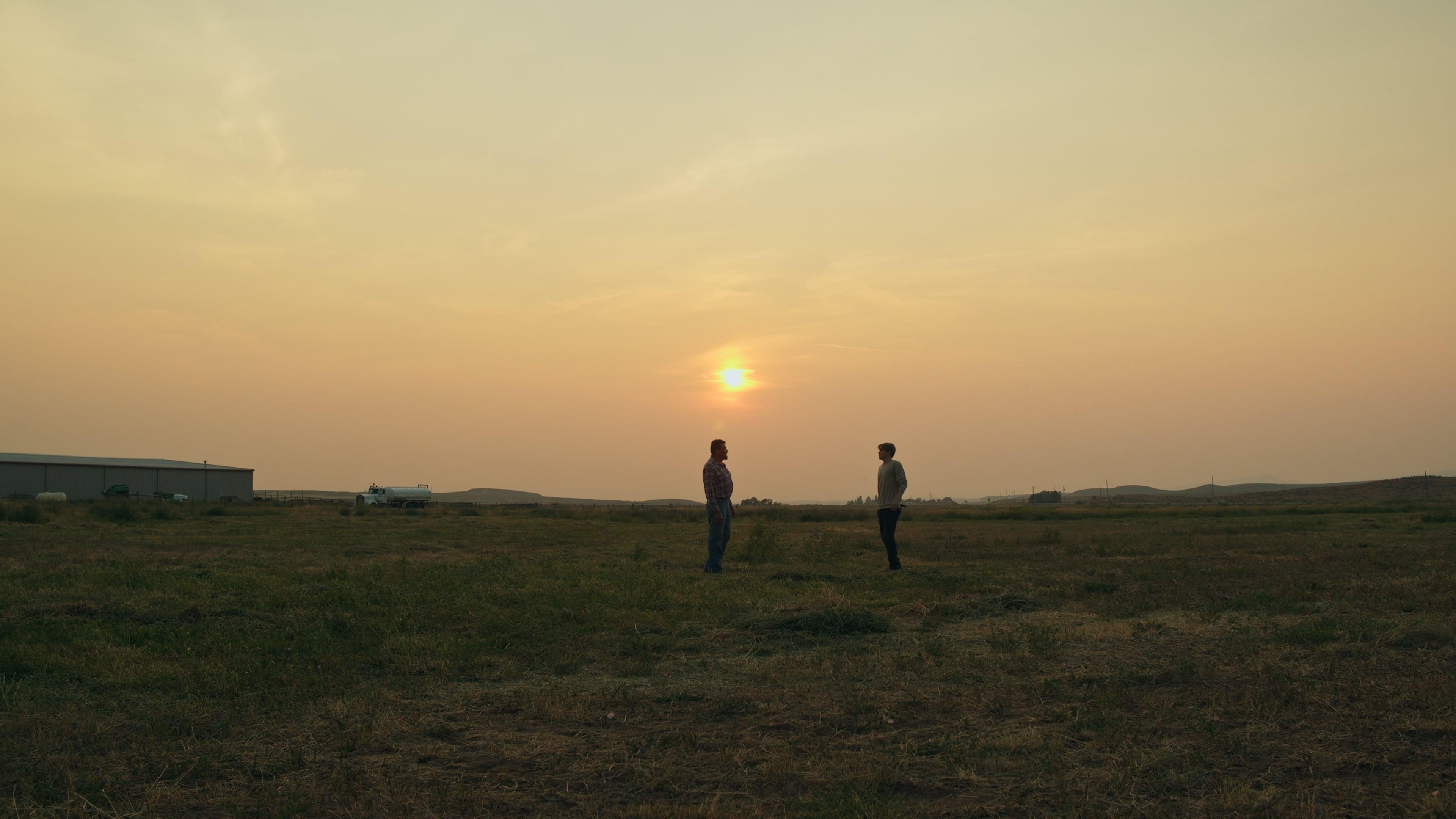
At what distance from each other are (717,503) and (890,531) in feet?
8.96

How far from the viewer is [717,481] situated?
47.9ft

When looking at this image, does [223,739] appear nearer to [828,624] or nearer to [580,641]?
[580,641]

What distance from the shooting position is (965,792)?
4309 mm

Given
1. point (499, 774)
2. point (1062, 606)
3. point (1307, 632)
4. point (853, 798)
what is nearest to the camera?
point (853, 798)

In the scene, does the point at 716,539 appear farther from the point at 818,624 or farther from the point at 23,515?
the point at 23,515

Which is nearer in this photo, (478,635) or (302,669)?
(302,669)

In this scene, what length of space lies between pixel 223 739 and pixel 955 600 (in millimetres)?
7561

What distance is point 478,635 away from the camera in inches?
329

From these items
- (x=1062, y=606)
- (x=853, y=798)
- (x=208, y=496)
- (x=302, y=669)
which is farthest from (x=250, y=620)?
(x=208, y=496)

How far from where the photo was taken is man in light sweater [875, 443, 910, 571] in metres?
14.4

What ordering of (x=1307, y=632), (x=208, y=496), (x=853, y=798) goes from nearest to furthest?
(x=853, y=798) < (x=1307, y=632) < (x=208, y=496)

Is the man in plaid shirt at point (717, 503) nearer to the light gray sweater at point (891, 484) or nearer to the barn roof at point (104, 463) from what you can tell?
the light gray sweater at point (891, 484)

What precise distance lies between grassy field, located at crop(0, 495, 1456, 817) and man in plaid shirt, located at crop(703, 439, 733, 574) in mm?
432

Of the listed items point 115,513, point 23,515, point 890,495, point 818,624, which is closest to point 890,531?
point 890,495
